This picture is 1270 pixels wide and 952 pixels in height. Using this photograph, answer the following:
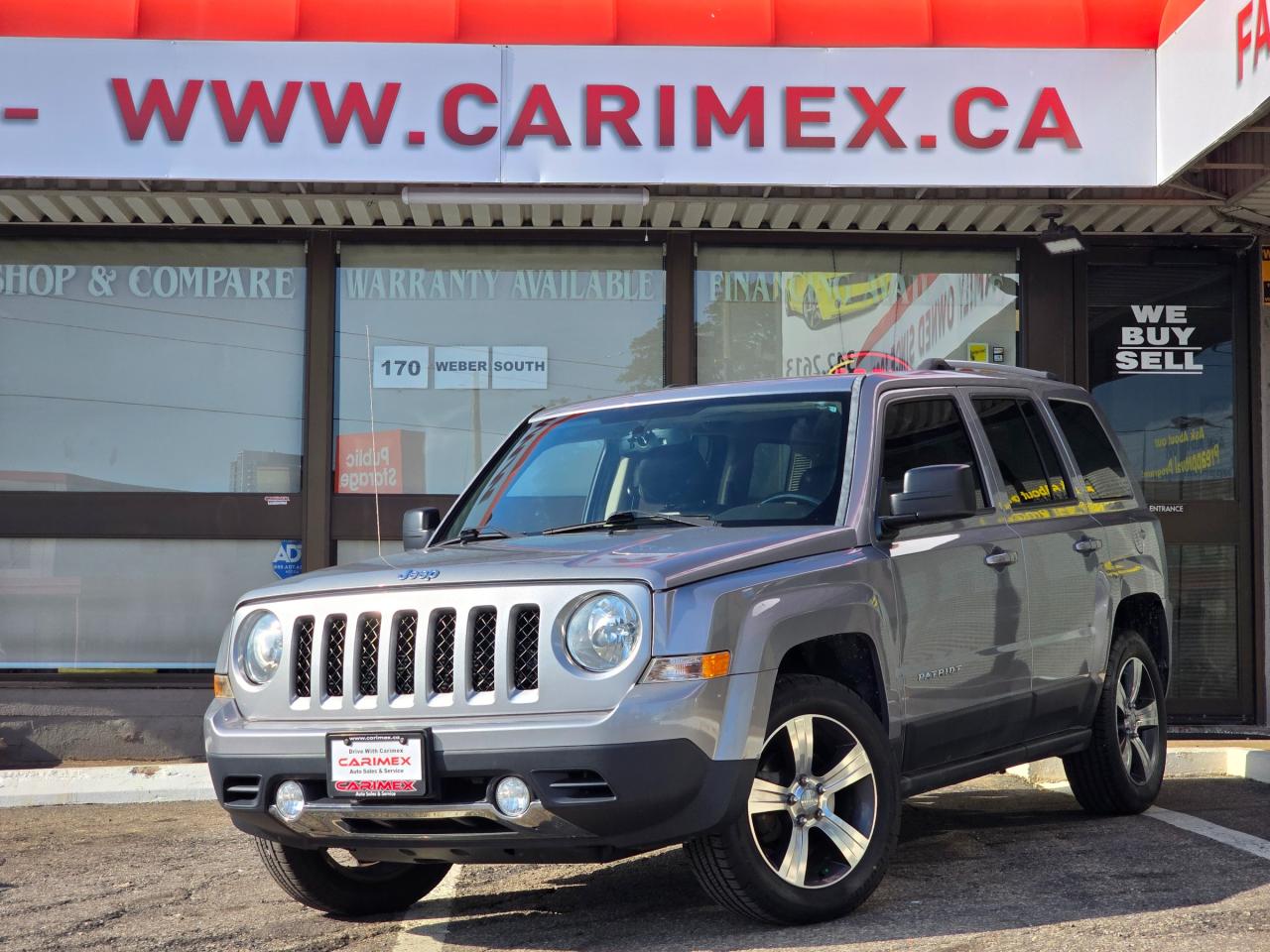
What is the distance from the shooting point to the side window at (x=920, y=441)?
5.62 m

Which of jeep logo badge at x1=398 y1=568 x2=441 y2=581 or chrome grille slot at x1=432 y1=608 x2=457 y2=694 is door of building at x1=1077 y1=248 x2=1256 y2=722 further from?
chrome grille slot at x1=432 y1=608 x2=457 y2=694

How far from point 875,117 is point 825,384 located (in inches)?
144

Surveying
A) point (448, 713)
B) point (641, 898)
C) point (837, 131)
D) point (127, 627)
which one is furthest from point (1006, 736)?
point (127, 627)

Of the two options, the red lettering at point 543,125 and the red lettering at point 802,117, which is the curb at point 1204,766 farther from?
the red lettering at point 543,125

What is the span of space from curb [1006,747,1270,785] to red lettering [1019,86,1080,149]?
139 inches

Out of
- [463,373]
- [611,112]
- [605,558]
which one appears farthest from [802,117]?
[605,558]

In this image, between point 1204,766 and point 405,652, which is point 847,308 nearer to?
point 1204,766

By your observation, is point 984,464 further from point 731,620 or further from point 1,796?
point 1,796

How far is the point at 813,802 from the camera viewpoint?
4812 mm

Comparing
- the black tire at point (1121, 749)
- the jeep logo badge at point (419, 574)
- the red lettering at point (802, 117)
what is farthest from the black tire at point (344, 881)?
the red lettering at point (802, 117)

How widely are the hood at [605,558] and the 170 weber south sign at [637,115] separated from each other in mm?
4136

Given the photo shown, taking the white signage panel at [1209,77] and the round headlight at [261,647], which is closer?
the round headlight at [261,647]

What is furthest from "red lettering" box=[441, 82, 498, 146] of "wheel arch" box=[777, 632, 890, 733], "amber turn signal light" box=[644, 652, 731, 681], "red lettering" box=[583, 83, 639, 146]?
"amber turn signal light" box=[644, 652, 731, 681]

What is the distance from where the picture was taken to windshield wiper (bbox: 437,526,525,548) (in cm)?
571
